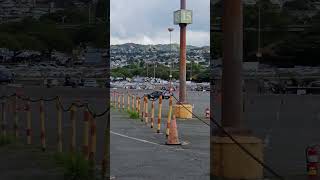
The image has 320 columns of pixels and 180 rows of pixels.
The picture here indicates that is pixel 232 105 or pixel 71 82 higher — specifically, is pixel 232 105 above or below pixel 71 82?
below

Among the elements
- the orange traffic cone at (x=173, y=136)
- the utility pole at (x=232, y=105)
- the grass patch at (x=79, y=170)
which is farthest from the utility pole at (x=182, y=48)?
the utility pole at (x=232, y=105)

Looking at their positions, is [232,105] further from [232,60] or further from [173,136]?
[173,136]

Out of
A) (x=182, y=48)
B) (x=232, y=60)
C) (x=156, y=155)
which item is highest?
(x=182, y=48)

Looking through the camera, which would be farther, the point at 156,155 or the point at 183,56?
the point at 183,56

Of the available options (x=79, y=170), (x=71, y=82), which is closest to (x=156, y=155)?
(x=79, y=170)

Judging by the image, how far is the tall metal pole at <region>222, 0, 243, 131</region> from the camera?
28.1 feet

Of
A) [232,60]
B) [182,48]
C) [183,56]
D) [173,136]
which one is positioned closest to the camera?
[232,60]

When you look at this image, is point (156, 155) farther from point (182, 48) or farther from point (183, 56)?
point (183, 56)

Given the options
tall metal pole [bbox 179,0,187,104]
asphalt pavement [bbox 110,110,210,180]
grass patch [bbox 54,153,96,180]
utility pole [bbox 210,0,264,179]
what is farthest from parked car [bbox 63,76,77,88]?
utility pole [bbox 210,0,264,179]

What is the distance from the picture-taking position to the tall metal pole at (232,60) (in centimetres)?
855

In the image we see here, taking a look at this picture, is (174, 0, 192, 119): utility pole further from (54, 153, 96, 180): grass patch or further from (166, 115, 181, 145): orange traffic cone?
(54, 153, 96, 180): grass patch

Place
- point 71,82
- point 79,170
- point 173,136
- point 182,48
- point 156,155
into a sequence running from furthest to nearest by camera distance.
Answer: point 71,82 < point 182,48 < point 173,136 < point 156,155 < point 79,170

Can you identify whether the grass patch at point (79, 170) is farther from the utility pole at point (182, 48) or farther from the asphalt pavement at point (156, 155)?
the utility pole at point (182, 48)

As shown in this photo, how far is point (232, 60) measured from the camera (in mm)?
8586
